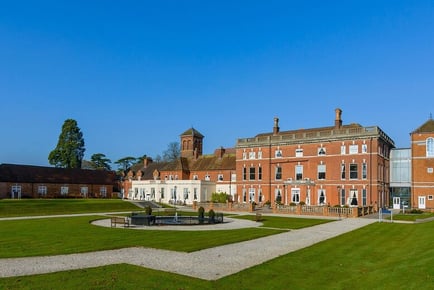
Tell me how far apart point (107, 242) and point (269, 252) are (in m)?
7.59

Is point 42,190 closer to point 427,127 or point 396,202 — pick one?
point 396,202

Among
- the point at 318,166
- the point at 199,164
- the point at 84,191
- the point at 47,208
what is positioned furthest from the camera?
the point at 84,191

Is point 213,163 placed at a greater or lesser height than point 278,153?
lesser

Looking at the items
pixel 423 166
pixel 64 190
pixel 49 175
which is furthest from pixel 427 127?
pixel 49 175

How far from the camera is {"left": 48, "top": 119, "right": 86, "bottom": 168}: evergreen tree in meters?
80.8

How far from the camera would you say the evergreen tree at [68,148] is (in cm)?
8081

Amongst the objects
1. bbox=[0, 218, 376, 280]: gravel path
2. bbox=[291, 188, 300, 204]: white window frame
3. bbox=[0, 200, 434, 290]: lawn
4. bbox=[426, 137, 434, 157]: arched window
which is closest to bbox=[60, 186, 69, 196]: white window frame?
bbox=[291, 188, 300, 204]: white window frame

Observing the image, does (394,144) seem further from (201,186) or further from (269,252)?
(269,252)

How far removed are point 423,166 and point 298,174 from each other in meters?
15.1

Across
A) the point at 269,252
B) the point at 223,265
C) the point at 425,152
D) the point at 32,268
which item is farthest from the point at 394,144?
the point at 32,268

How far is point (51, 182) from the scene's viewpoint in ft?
213

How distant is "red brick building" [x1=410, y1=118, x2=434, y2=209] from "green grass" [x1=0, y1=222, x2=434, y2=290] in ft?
118

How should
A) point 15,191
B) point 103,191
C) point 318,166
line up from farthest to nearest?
point 103,191
point 15,191
point 318,166

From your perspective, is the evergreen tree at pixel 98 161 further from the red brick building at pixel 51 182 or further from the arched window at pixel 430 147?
the arched window at pixel 430 147
